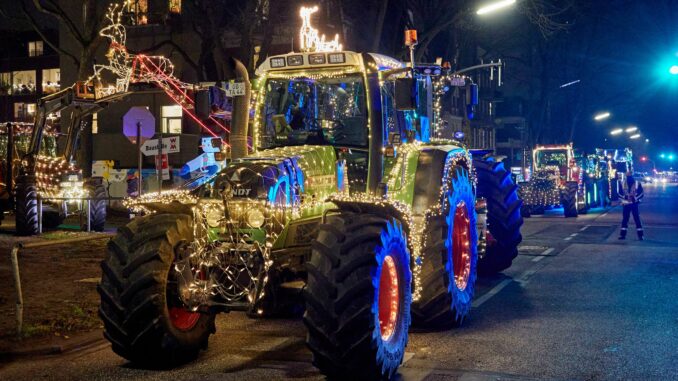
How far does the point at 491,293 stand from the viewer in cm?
1272

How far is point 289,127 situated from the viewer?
9828 millimetres

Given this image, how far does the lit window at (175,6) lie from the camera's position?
39719 millimetres

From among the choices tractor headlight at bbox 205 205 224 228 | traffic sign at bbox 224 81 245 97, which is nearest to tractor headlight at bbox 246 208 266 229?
tractor headlight at bbox 205 205 224 228

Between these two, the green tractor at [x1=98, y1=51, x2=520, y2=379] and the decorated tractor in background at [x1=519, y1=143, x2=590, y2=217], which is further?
the decorated tractor in background at [x1=519, y1=143, x2=590, y2=217]

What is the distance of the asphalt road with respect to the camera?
26.0 ft

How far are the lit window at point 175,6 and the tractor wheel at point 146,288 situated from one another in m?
33.4

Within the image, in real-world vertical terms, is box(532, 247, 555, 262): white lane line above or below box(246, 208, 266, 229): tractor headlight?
below

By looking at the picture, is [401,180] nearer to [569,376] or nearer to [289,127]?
[289,127]

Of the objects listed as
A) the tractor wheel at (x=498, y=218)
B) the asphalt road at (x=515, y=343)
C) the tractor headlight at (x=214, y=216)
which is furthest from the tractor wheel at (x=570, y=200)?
the tractor headlight at (x=214, y=216)

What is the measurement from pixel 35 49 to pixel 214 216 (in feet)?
275

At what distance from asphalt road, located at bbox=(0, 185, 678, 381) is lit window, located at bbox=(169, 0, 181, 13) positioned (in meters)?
29.4

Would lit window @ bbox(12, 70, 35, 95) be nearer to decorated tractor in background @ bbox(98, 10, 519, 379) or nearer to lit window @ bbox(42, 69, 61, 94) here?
lit window @ bbox(42, 69, 61, 94)

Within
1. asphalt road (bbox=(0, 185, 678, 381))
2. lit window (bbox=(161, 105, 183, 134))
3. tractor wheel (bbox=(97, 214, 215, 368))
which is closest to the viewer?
tractor wheel (bbox=(97, 214, 215, 368))

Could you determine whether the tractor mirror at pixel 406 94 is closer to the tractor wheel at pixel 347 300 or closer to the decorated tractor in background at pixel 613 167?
the tractor wheel at pixel 347 300
